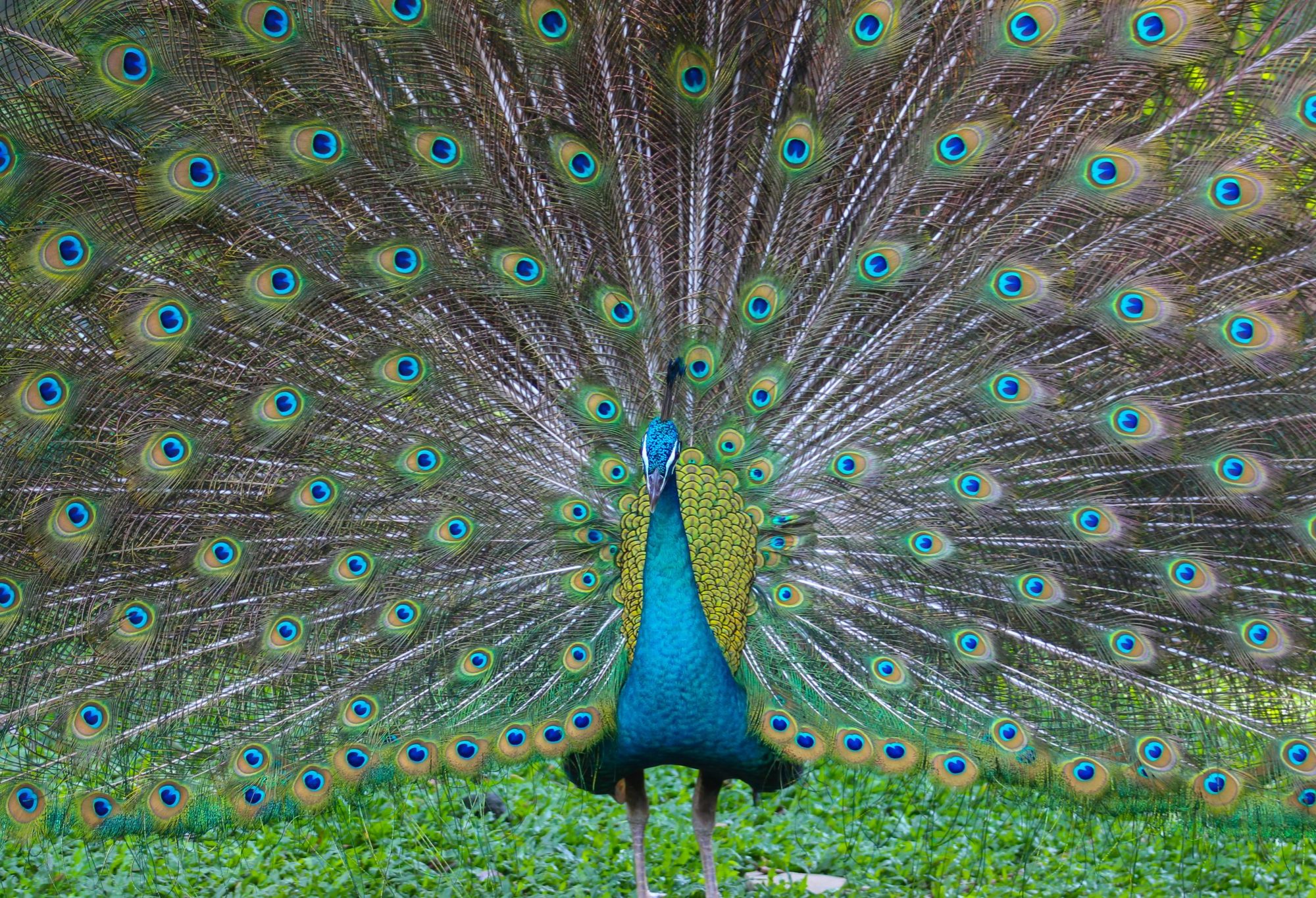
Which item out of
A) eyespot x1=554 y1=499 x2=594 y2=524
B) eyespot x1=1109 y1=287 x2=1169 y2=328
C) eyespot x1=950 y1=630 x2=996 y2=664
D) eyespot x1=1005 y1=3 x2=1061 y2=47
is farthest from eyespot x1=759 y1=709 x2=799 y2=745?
eyespot x1=1005 y1=3 x2=1061 y2=47

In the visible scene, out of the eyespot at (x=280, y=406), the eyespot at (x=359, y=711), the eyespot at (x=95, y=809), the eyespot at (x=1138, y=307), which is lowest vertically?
the eyespot at (x=95, y=809)

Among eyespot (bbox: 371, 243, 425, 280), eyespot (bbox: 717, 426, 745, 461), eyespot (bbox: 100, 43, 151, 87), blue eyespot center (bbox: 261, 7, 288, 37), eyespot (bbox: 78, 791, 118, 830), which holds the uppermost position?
blue eyespot center (bbox: 261, 7, 288, 37)

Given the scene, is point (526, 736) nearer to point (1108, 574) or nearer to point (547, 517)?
point (547, 517)

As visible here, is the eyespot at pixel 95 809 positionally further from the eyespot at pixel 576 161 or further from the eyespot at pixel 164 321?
the eyespot at pixel 576 161

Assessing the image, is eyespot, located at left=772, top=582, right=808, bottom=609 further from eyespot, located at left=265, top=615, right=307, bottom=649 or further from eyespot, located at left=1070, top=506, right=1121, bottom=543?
eyespot, located at left=265, top=615, right=307, bottom=649

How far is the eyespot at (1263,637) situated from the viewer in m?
3.48

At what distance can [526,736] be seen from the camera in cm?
356

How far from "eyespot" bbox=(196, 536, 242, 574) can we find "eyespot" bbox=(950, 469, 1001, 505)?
194cm

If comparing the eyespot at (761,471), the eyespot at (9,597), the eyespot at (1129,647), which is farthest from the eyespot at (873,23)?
the eyespot at (9,597)

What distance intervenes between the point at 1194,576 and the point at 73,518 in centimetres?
294

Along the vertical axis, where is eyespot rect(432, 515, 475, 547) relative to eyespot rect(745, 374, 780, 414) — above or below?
below

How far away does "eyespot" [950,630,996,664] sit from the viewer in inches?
141

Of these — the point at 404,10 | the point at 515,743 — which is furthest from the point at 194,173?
the point at 515,743

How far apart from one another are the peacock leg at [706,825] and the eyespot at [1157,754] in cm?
118
